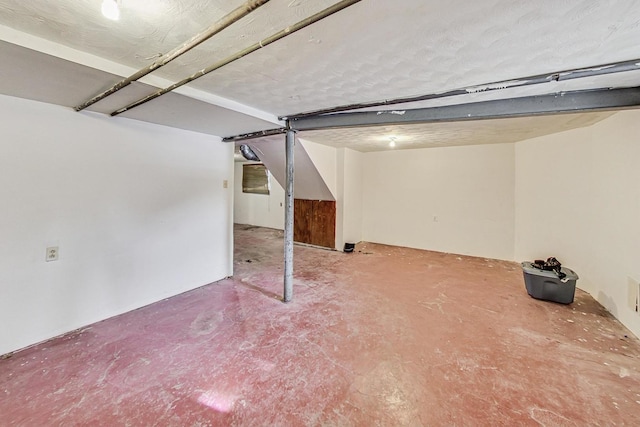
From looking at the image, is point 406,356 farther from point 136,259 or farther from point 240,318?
point 136,259

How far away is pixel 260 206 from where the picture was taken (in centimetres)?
806

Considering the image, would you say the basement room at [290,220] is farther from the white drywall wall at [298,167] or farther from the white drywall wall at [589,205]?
the white drywall wall at [298,167]

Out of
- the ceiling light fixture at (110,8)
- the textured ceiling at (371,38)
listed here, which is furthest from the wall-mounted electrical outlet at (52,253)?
the ceiling light fixture at (110,8)

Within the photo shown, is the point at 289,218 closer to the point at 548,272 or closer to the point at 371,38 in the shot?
the point at 371,38

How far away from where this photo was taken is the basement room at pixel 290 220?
1.30m

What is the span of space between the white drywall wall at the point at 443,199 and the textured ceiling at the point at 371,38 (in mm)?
3221

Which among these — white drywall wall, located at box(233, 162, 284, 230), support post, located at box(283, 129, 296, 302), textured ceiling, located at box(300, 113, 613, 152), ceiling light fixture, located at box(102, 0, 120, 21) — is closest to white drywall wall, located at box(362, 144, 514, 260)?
textured ceiling, located at box(300, 113, 613, 152)

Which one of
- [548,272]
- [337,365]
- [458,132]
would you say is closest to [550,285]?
[548,272]

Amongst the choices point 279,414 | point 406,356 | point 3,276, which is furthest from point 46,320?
point 406,356

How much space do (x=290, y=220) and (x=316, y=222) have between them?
8.81ft

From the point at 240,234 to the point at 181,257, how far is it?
372cm

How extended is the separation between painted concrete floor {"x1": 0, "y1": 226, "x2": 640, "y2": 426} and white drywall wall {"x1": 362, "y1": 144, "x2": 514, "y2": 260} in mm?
1839

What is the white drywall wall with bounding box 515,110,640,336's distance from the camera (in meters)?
2.48

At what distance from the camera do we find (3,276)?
209 centimetres
